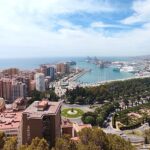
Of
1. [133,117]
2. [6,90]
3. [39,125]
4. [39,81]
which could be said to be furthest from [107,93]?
[39,125]

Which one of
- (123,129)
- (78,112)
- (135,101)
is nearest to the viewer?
(123,129)

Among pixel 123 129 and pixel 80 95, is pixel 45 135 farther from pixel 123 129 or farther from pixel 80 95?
pixel 80 95

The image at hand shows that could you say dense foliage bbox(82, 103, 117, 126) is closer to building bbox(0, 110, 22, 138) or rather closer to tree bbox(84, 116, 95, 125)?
tree bbox(84, 116, 95, 125)

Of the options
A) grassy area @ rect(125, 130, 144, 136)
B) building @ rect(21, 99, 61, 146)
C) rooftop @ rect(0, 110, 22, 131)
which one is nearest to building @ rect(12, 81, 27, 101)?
rooftop @ rect(0, 110, 22, 131)

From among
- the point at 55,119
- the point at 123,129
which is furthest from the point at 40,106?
the point at 123,129

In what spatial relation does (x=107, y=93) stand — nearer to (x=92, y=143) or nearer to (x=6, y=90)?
(x=6, y=90)

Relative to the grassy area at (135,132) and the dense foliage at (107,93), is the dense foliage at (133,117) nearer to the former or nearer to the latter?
the grassy area at (135,132)
